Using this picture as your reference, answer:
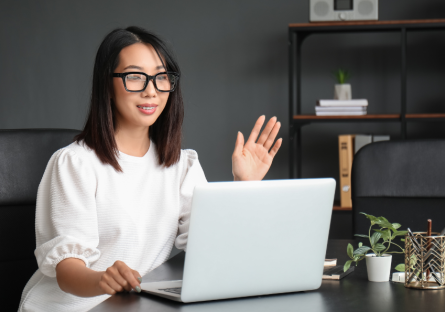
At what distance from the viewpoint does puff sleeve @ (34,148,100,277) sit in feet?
3.65

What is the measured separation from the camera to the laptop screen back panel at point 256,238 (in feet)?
2.64

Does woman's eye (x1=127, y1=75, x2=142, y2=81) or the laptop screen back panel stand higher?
woman's eye (x1=127, y1=75, x2=142, y2=81)

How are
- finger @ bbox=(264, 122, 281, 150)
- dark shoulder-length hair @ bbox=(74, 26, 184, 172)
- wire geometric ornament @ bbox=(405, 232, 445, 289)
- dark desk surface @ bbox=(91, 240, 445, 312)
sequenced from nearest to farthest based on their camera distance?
dark desk surface @ bbox=(91, 240, 445, 312), wire geometric ornament @ bbox=(405, 232, 445, 289), dark shoulder-length hair @ bbox=(74, 26, 184, 172), finger @ bbox=(264, 122, 281, 150)

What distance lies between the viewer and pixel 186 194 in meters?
1.41

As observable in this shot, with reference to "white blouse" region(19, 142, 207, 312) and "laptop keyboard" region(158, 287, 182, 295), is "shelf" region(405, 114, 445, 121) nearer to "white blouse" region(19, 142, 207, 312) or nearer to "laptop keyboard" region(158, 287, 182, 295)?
"white blouse" region(19, 142, 207, 312)

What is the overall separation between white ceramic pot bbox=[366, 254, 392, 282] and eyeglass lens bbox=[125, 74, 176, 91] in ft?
2.30

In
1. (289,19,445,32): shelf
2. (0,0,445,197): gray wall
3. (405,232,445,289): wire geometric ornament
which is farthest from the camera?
(0,0,445,197): gray wall

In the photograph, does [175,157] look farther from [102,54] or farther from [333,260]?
[333,260]

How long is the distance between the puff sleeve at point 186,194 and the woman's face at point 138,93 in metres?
0.19

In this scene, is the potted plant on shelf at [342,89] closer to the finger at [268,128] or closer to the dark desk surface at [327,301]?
the finger at [268,128]

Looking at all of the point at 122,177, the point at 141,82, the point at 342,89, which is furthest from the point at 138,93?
the point at 342,89

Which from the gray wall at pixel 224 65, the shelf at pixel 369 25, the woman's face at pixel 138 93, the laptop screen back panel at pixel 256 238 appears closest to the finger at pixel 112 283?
the laptop screen back panel at pixel 256 238

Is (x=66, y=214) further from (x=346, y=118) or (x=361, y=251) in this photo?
(x=346, y=118)

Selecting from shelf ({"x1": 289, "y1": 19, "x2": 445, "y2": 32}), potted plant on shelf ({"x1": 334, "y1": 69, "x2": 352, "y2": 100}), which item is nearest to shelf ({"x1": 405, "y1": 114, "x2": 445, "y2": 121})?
potted plant on shelf ({"x1": 334, "y1": 69, "x2": 352, "y2": 100})
